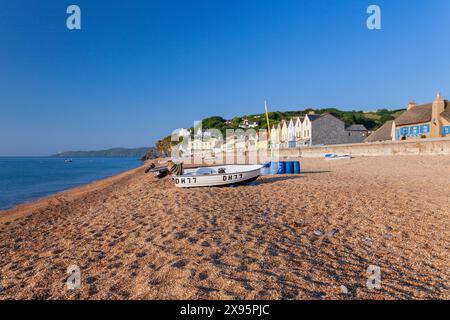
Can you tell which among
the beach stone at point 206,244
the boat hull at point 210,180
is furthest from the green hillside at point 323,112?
the beach stone at point 206,244

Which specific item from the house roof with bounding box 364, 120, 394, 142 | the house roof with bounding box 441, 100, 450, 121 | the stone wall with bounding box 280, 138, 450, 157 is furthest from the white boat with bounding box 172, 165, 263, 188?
the house roof with bounding box 364, 120, 394, 142

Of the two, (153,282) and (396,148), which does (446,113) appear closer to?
(396,148)

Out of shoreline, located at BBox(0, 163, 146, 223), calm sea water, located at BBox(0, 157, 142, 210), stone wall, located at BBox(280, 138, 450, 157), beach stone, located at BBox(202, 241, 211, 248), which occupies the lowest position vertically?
calm sea water, located at BBox(0, 157, 142, 210)

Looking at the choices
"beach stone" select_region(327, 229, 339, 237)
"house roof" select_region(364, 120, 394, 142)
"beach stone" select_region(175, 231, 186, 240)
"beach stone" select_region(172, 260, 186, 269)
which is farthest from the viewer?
"house roof" select_region(364, 120, 394, 142)

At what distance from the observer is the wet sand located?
363 centimetres

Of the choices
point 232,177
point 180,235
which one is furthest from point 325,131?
point 180,235

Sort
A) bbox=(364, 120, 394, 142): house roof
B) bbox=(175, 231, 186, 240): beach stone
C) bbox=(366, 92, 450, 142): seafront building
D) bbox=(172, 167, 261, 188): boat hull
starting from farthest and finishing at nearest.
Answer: bbox=(364, 120, 394, 142): house roof → bbox=(366, 92, 450, 142): seafront building → bbox=(172, 167, 261, 188): boat hull → bbox=(175, 231, 186, 240): beach stone

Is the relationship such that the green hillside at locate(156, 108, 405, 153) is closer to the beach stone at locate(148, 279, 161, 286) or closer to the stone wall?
the stone wall

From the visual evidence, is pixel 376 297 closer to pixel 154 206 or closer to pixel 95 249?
pixel 95 249

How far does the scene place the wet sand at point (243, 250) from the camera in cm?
363

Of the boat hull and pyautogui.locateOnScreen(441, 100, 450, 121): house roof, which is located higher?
pyautogui.locateOnScreen(441, 100, 450, 121): house roof

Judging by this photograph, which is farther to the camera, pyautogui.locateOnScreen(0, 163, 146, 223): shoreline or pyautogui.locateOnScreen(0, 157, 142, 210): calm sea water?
pyautogui.locateOnScreen(0, 157, 142, 210): calm sea water

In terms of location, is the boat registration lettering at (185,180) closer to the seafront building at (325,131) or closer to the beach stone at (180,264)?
→ the beach stone at (180,264)
